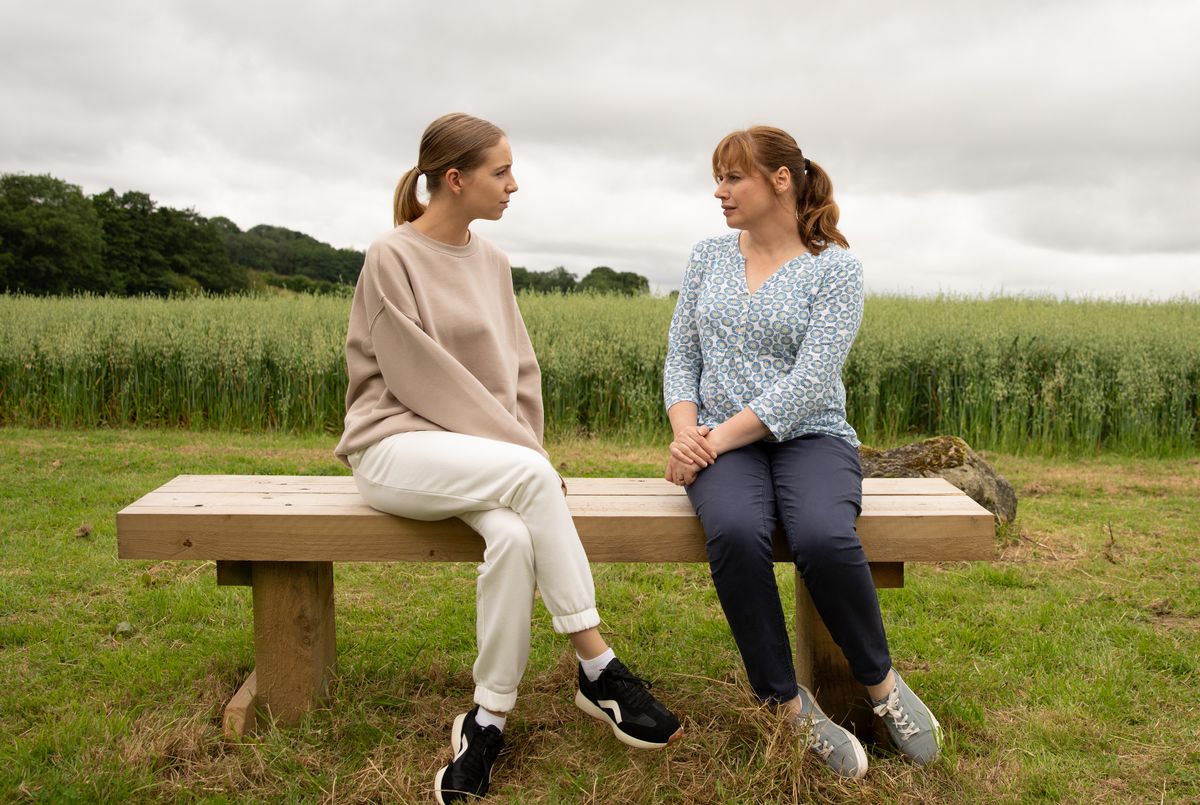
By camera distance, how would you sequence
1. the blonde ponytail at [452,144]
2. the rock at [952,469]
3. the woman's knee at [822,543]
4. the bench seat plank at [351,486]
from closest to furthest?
1. the woman's knee at [822,543]
2. the blonde ponytail at [452,144]
3. the bench seat plank at [351,486]
4. the rock at [952,469]

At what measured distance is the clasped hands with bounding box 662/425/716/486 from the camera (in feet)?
8.96

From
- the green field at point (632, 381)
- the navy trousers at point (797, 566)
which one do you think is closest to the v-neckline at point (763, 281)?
the navy trousers at point (797, 566)

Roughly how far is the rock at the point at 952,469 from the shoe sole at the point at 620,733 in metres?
2.91

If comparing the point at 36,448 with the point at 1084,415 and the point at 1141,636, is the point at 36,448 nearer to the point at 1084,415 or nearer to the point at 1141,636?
the point at 1141,636

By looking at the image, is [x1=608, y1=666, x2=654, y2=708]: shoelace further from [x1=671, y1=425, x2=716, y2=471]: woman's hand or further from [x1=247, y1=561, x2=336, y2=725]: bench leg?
[x1=247, y1=561, x2=336, y2=725]: bench leg

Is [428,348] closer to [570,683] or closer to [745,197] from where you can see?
[745,197]

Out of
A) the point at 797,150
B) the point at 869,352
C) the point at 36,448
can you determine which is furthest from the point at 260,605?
A: the point at 869,352

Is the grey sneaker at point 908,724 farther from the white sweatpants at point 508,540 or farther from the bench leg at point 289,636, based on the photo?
the bench leg at point 289,636

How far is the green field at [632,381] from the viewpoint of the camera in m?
8.36

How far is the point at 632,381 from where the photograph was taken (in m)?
8.66

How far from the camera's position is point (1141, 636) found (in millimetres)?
3664

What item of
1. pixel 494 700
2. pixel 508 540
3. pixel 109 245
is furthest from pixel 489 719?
pixel 109 245

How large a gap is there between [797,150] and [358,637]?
2.26m

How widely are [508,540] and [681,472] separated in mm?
572
